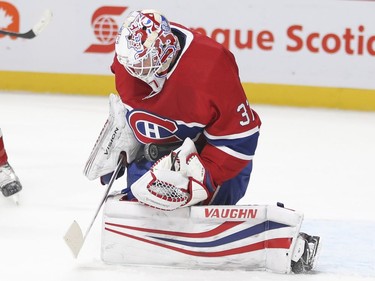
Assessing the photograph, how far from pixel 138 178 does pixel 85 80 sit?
2824 millimetres

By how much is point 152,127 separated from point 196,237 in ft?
1.07

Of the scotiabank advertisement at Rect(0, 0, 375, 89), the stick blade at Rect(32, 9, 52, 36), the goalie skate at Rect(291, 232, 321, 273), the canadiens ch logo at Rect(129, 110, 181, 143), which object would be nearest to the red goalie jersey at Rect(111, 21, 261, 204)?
the canadiens ch logo at Rect(129, 110, 181, 143)

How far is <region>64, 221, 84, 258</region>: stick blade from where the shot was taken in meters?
2.78

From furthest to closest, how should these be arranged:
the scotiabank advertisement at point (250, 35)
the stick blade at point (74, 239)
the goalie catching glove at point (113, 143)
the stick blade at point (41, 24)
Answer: the scotiabank advertisement at point (250, 35) < the stick blade at point (41, 24) < the goalie catching glove at point (113, 143) < the stick blade at point (74, 239)

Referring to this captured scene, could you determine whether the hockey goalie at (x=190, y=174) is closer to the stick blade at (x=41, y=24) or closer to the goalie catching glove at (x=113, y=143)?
the goalie catching glove at (x=113, y=143)

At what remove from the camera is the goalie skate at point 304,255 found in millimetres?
2725

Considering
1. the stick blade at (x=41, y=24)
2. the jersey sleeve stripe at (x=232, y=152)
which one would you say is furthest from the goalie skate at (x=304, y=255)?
the stick blade at (x=41, y=24)

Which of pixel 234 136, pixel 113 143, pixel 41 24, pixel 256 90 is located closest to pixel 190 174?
pixel 234 136

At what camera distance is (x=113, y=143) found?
9.61 ft

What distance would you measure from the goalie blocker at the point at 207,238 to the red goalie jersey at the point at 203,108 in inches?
4.5

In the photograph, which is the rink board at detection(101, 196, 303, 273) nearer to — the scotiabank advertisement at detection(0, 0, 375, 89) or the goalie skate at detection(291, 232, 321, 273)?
the goalie skate at detection(291, 232, 321, 273)

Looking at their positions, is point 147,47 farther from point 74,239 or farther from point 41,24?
point 41,24

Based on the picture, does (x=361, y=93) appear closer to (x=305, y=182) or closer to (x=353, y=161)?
(x=353, y=161)

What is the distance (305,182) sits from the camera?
398 cm
